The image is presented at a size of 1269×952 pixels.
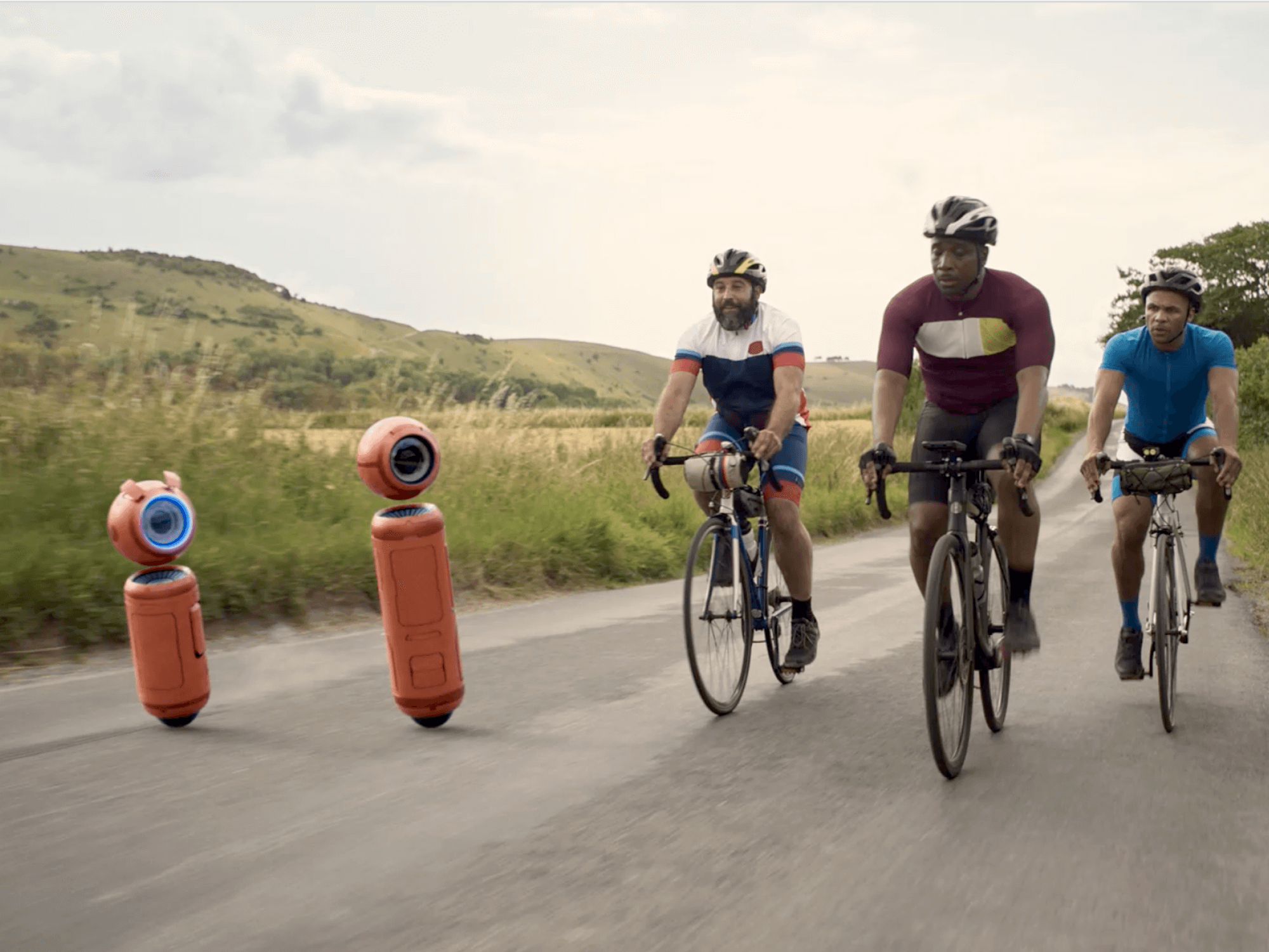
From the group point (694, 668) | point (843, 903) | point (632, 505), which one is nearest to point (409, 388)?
point (632, 505)

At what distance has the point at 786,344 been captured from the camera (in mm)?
6051

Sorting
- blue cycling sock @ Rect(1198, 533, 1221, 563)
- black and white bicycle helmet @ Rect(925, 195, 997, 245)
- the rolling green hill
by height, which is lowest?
blue cycling sock @ Rect(1198, 533, 1221, 563)

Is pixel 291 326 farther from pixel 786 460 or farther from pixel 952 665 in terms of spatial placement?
pixel 952 665

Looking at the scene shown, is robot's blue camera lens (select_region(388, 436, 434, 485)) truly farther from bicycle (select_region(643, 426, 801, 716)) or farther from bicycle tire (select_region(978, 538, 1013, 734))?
bicycle tire (select_region(978, 538, 1013, 734))

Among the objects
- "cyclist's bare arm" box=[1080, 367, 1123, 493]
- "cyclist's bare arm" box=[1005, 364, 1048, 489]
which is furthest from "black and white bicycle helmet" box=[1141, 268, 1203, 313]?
"cyclist's bare arm" box=[1005, 364, 1048, 489]

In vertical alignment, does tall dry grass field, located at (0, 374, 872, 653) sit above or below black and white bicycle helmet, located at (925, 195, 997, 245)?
below

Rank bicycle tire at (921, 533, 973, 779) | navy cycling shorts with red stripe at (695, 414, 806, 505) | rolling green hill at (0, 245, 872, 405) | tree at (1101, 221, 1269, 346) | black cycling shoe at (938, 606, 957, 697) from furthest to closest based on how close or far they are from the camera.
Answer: rolling green hill at (0, 245, 872, 405), tree at (1101, 221, 1269, 346), navy cycling shorts with red stripe at (695, 414, 806, 505), black cycling shoe at (938, 606, 957, 697), bicycle tire at (921, 533, 973, 779)

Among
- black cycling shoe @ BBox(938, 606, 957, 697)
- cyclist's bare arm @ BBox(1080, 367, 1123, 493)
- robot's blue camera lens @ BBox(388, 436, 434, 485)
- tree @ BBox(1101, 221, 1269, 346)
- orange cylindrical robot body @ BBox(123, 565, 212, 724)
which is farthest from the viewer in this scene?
tree @ BBox(1101, 221, 1269, 346)

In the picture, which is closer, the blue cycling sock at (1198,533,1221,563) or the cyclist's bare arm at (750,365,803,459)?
the cyclist's bare arm at (750,365,803,459)

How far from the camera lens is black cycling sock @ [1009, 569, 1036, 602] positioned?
16.9 feet

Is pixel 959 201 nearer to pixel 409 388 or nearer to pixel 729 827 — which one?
pixel 729 827

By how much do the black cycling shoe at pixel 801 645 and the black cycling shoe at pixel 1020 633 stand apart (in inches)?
53.2

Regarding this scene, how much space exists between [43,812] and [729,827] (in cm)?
232

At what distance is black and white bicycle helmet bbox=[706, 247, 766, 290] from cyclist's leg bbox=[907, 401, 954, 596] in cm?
125
